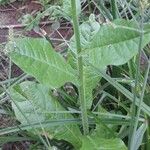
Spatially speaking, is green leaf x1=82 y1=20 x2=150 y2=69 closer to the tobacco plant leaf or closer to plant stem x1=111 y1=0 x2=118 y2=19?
the tobacco plant leaf

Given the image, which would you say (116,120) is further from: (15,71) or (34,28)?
(34,28)

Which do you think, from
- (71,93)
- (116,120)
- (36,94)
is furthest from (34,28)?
(116,120)

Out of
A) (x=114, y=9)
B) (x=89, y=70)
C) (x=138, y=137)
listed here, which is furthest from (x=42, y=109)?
(x=114, y=9)

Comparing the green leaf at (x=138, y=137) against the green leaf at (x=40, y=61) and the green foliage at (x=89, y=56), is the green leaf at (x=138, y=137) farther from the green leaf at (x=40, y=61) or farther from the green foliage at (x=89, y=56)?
the green leaf at (x=40, y=61)

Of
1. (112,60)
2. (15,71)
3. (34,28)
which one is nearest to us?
(112,60)

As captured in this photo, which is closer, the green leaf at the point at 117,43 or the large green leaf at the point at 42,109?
the green leaf at the point at 117,43


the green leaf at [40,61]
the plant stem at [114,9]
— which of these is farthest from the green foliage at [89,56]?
the plant stem at [114,9]
